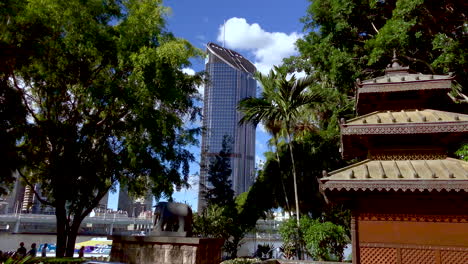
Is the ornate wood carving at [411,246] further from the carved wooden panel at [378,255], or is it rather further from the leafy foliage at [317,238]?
the leafy foliage at [317,238]

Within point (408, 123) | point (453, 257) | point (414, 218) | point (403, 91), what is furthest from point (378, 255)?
point (403, 91)

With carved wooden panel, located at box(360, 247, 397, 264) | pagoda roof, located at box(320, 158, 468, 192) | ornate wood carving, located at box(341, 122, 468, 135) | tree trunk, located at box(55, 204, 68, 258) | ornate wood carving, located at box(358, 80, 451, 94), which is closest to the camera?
pagoda roof, located at box(320, 158, 468, 192)

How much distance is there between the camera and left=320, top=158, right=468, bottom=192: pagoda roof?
7.26 metres

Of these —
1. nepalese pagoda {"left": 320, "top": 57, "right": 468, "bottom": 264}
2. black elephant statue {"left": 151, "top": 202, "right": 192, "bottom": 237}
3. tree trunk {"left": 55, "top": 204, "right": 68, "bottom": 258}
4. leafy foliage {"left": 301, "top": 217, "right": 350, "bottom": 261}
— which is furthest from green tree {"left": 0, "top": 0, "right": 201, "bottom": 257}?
nepalese pagoda {"left": 320, "top": 57, "right": 468, "bottom": 264}

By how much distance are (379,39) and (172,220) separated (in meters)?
9.55

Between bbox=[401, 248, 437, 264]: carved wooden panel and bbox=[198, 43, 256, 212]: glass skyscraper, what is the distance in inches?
2569

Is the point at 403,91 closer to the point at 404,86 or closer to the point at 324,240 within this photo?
the point at 404,86

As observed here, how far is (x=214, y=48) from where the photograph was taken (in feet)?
289

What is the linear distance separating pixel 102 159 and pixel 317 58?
404 inches

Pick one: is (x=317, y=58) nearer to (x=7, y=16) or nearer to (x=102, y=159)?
(x=102, y=159)

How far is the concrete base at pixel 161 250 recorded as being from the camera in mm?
9766

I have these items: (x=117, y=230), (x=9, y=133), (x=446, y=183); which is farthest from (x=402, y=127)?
(x=117, y=230)

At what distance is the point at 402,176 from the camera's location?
7688 mm

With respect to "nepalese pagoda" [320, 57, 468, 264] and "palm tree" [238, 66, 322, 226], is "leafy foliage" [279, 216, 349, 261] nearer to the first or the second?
"palm tree" [238, 66, 322, 226]
